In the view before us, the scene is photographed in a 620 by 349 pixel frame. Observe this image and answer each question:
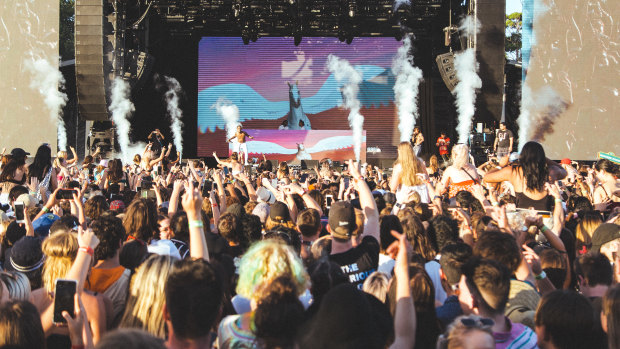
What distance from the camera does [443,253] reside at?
3.11 m

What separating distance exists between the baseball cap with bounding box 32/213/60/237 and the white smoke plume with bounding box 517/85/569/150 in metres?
13.3

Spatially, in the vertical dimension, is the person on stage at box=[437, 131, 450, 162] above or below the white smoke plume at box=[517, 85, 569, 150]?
below

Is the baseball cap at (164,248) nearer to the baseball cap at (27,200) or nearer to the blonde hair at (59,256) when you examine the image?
the blonde hair at (59,256)

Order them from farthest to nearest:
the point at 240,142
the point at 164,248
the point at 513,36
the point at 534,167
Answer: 1. the point at 513,36
2. the point at 240,142
3. the point at 534,167
4. the point at 164,248

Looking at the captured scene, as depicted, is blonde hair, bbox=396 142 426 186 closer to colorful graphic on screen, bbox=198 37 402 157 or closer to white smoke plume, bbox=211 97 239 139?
colorful graphic on screen, bbox=198 37 402 157

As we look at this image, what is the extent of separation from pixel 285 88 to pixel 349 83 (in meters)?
2.27

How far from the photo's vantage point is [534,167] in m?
4.85

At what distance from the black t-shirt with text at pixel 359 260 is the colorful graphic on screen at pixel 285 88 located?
690 inches

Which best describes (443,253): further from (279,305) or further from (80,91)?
(80,91)

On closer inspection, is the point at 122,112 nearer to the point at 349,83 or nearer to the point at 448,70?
the point at 349,83

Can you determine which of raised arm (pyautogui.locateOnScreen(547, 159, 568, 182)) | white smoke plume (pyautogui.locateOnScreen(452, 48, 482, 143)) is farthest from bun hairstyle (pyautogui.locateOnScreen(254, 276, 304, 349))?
white smoke plume (pyautogui.locateOnScreen(452, 48, 482, 143))

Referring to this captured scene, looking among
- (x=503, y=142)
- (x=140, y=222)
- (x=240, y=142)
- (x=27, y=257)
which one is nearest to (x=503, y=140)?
(x=503, y=142)

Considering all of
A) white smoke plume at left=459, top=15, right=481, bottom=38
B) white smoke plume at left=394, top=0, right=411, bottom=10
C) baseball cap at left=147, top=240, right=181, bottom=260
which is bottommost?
baseball cap at left=147, top=240, right=181, bottom=260

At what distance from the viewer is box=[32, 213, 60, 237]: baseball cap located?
14.9 ft
